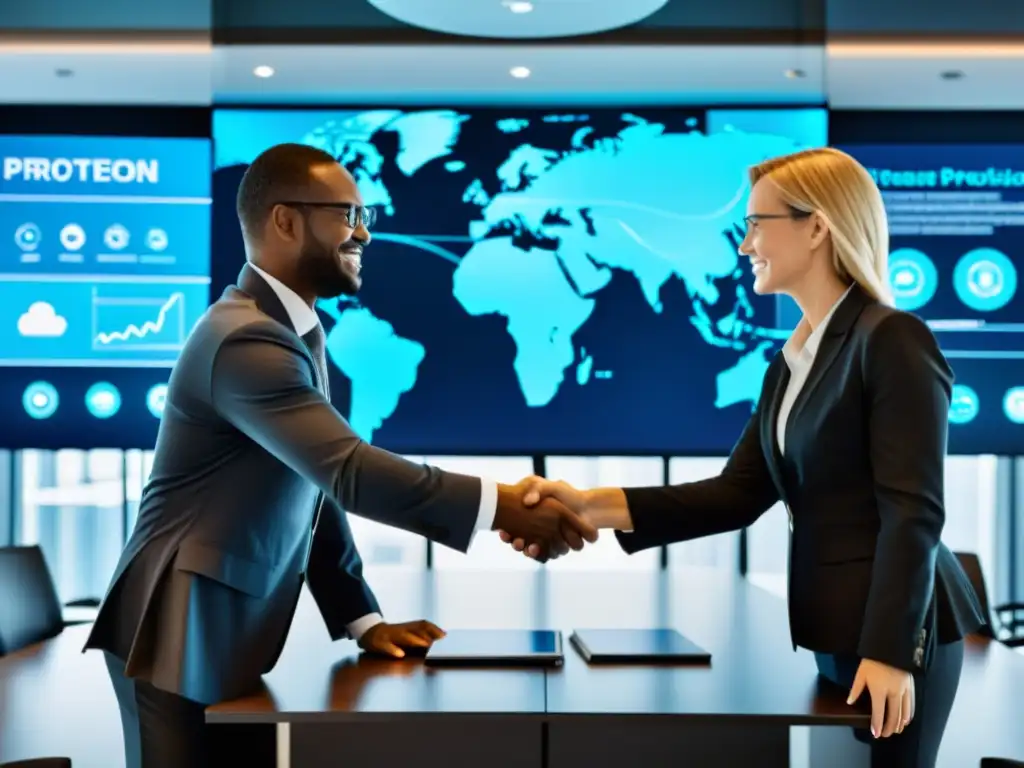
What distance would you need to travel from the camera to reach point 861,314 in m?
1.76

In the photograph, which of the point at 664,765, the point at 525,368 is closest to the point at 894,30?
the point at 525,368

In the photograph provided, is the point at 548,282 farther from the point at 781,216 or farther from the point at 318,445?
the point at 318,445

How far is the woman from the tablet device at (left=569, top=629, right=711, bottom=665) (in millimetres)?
252

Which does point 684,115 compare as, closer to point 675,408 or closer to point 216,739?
point 675,408

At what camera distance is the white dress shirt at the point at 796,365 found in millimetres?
1826

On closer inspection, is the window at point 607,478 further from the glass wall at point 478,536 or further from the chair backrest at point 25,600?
the chair backrest at point 25,600

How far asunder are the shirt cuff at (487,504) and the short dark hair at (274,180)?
67 cm

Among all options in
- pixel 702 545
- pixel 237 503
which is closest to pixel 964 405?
pixel 702 545

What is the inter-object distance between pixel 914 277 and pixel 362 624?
16.9ft

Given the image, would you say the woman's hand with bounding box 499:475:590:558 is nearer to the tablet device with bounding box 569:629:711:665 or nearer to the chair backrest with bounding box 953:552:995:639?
the tablet device with bounding box 569:629:711:665

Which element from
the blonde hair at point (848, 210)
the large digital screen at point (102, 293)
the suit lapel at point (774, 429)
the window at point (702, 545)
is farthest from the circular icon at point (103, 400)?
the blonde hair at point (848, 210)

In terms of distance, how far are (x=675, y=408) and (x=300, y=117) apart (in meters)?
2.51

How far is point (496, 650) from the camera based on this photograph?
2.01 m

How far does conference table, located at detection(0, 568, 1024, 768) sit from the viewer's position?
1621 mm
